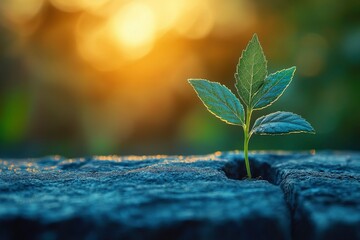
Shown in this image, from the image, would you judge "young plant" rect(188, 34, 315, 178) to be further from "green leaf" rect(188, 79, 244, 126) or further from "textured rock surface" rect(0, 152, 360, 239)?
"textured rock surface" rect(0, 152, 360, 239)

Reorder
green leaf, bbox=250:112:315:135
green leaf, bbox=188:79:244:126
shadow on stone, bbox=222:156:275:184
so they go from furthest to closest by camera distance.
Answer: shadow on stone, bbox=222:156:275:184 → green leaf, bbox=188:79:244:126 → green leaf, bbox=250:112:315:135

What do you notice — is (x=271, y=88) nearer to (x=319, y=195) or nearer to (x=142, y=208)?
(x=319, y=195)

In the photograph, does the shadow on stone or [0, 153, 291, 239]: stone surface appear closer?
[0, 153, 291, 239]: stone surface

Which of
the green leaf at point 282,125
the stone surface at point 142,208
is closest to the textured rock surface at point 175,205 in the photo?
the stone surface at point 142,208

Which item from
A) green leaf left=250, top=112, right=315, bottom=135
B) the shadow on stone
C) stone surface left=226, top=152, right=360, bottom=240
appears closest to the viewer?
stone surface left=226, top=152, right=360, bottom=240

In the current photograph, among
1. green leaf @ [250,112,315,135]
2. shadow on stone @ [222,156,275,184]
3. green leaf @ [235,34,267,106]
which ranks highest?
green leaf @ [235,34,267,106]

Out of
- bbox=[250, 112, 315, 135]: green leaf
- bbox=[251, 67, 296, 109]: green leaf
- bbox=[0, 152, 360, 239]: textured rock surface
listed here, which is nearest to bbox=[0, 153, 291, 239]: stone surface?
bbox=[0, 152, 360, 239]: textured rock surface

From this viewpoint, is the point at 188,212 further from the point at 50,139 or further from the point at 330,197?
the point at 50,139

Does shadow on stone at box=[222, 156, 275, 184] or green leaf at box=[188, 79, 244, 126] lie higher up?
green leaf at box=[188, 79, 244, 126]
